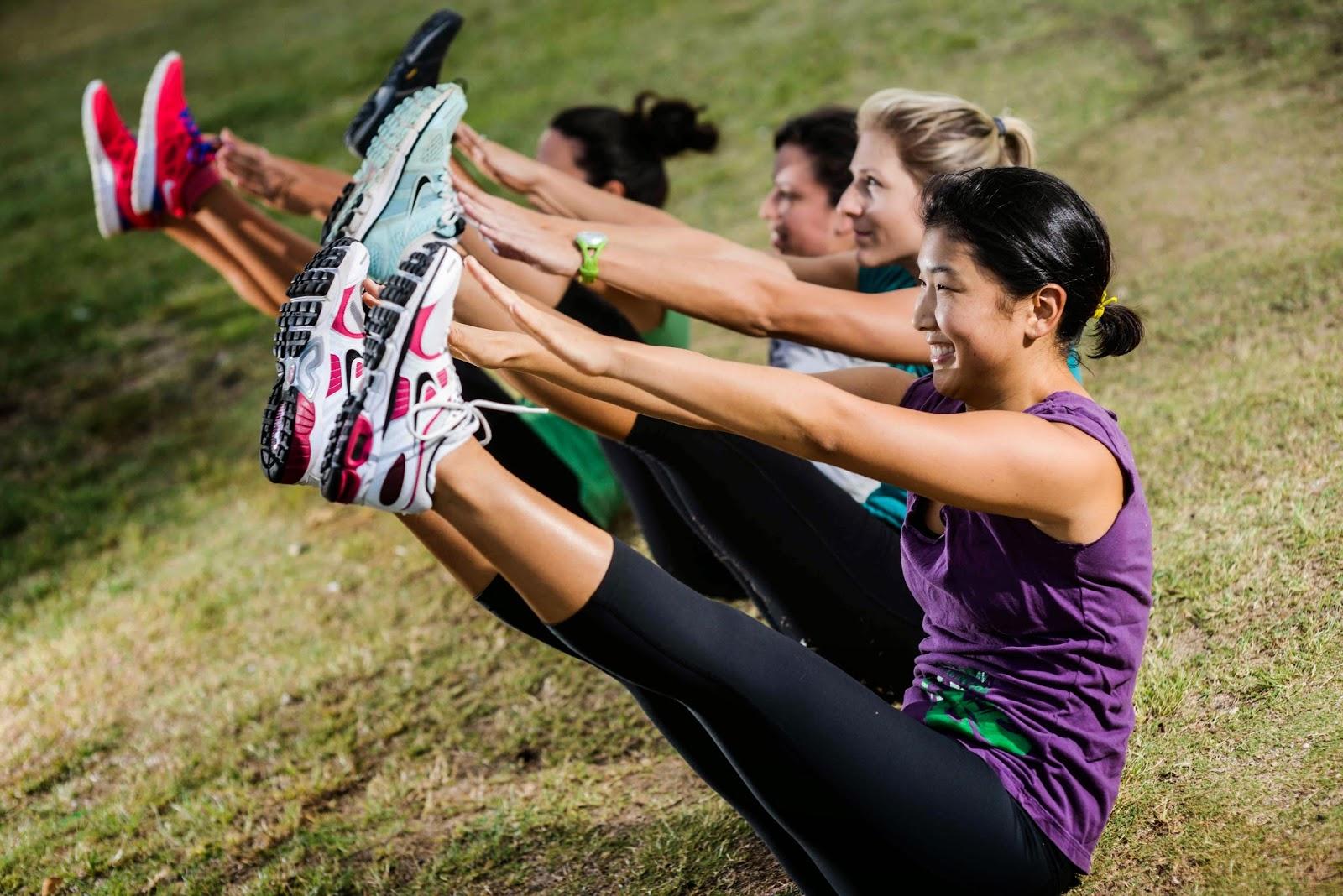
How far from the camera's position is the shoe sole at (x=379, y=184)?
101 inches

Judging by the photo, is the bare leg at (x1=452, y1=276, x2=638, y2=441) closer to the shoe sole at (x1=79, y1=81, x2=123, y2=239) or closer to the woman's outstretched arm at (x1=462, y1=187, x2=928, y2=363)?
the woman's outstretched arm at (x1=462, y1=187, x2=928, y2=363)

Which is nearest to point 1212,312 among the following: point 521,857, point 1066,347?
point 1066,347

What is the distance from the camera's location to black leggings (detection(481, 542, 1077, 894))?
1.80 m

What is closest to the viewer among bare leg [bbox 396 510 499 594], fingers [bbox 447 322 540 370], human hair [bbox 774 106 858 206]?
fingers [bbox 447 322 540 370]

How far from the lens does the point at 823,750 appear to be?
180 cm

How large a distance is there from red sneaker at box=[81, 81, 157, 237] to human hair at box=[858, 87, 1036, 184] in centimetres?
218

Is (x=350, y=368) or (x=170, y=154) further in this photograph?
(x=170, y=154)

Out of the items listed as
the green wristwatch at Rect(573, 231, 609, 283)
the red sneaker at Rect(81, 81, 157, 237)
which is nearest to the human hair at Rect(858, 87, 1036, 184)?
the green wristwatch at Rect(573, 231, 609, 283)

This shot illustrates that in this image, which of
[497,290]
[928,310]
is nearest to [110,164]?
[497,290]

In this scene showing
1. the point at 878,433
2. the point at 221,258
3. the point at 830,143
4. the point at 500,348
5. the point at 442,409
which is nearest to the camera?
the point at 878,433

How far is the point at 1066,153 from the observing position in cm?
586

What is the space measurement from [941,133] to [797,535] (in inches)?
39.2

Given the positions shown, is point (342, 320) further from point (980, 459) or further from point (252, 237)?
point (252, 237)

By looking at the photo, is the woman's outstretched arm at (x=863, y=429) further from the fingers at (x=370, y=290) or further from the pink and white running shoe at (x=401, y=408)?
the fingers at (x=370, y=290)
